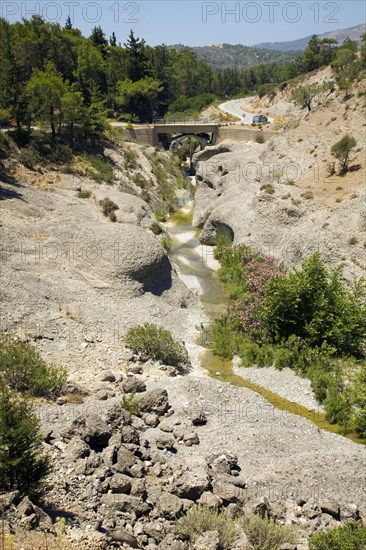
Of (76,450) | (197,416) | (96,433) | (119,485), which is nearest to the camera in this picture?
(119,485)

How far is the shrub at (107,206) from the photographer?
4767cm

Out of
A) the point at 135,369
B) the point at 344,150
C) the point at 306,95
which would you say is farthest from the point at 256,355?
the point at 306,95

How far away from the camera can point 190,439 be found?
67.2 ft

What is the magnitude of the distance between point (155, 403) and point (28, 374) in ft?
21.7

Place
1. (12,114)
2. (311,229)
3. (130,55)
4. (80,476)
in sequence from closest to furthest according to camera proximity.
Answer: (80,476) < (311,229) < (12,114) < (130,55)

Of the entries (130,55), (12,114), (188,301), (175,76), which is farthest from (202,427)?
(175,76)

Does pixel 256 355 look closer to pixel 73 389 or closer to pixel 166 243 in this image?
pixel 73 389

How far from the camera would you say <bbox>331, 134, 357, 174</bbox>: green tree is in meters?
49.1

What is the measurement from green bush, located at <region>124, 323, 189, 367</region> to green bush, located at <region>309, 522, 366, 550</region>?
50.2 ft

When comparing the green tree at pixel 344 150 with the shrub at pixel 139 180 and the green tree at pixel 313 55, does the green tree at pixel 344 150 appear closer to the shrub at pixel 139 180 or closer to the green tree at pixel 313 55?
the shrub at pixel 139 180

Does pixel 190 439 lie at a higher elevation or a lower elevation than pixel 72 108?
lower

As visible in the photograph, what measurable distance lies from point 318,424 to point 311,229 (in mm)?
21899

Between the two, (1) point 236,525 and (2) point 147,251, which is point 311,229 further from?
(1) point 236,525

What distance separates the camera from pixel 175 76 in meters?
143
